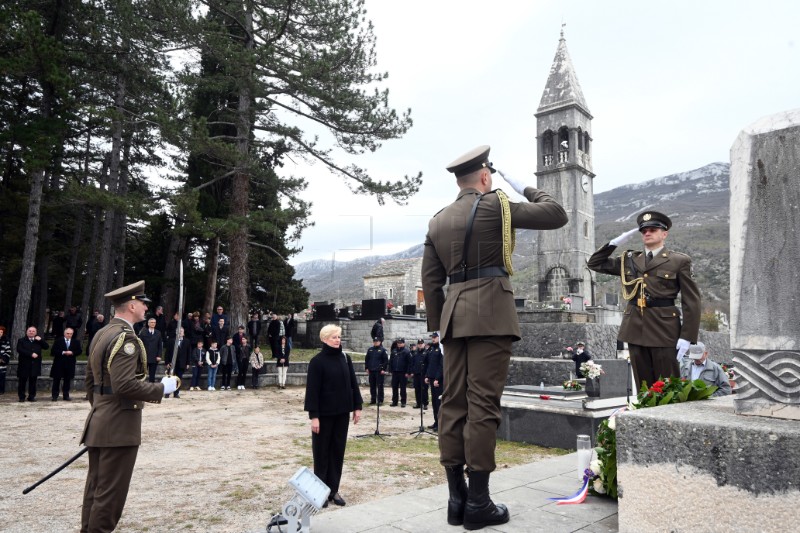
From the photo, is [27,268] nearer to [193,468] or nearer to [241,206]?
[241,206]

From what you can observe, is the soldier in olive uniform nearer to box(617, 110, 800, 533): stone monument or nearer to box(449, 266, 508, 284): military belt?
box(449, 266, 508, 284): military belt

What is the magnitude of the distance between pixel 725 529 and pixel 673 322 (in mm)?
2457

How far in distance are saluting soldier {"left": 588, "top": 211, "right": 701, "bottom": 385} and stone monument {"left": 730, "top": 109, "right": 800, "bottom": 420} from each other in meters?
1.81

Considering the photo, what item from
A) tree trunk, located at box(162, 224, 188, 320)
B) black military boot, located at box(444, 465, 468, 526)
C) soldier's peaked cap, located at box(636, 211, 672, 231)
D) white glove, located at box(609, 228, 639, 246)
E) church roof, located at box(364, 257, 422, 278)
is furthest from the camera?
church roof, located at box(364, 257, 422, 278)

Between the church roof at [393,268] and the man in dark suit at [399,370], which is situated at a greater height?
the church roof at [393,268]

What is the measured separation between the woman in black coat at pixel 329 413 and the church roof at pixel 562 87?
4455 centimetres

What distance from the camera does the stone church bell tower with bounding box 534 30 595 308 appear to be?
43531 millimetres

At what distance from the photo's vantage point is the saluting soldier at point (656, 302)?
468cm

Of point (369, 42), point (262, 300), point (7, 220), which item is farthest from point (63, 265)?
point (369, 42)

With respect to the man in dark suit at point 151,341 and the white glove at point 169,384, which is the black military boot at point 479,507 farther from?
the man in dark suit at point 151,341

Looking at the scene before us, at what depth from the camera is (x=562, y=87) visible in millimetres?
46500

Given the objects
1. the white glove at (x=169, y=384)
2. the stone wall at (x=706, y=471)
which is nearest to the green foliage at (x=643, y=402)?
the stone wall at (x=706, y=471)

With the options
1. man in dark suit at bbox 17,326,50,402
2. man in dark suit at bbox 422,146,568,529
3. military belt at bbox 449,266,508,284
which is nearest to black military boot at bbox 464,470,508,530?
man in dark suit at bbox 422,146,568,529

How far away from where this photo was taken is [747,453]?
2.48 metres
